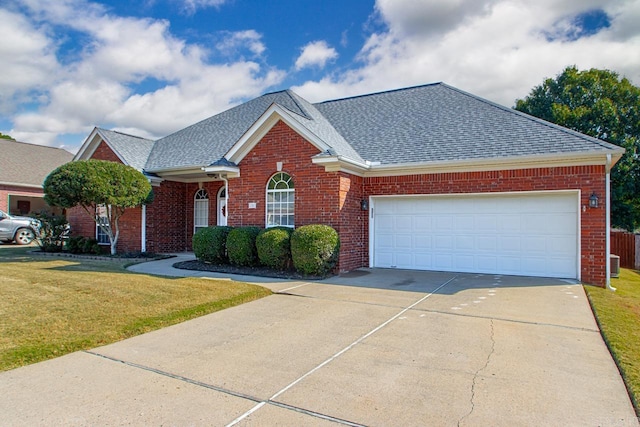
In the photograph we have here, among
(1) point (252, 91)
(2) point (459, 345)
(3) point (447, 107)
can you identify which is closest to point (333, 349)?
(2) point (459, 345)

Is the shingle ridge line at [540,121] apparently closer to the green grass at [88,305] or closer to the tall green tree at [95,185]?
the green grass at [88,305]

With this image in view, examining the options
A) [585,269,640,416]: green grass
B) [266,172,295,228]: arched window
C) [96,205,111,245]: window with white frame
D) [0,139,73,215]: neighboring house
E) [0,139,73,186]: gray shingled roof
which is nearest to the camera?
[585,269,640,416]: green grass

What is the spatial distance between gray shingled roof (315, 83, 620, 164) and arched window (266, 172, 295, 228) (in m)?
2.74

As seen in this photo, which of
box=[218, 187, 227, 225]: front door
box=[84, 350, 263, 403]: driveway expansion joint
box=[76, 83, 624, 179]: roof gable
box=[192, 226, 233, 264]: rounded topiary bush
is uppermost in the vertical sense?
box=[76, 83, 624, 179]: roof gable

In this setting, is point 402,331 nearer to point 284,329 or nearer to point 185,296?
point 284,329

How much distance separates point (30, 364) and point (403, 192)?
9879mm

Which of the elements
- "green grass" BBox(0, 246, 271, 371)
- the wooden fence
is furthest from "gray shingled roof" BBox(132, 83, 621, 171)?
the wooden fence

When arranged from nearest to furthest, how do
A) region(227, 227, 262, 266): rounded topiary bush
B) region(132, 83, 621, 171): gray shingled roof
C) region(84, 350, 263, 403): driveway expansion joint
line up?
region(84, 350, 263, 403): driveway expansion joint, region(132, 83, 621, 171): gray shingled roof, region(227, 227, 262, 266): rounded topiary bush

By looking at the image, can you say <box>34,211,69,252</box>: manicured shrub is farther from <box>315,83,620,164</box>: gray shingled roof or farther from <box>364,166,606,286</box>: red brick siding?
<box>364,166,606,286</box>: red brick siding

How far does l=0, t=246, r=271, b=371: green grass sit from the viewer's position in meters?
5.41

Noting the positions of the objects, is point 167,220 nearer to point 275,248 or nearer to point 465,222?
point 275,248

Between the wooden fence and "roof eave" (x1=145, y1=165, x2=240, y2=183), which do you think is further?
the wooden fence

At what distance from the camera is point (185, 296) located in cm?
807

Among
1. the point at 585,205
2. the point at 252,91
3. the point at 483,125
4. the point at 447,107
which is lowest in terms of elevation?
the point at 585,205
